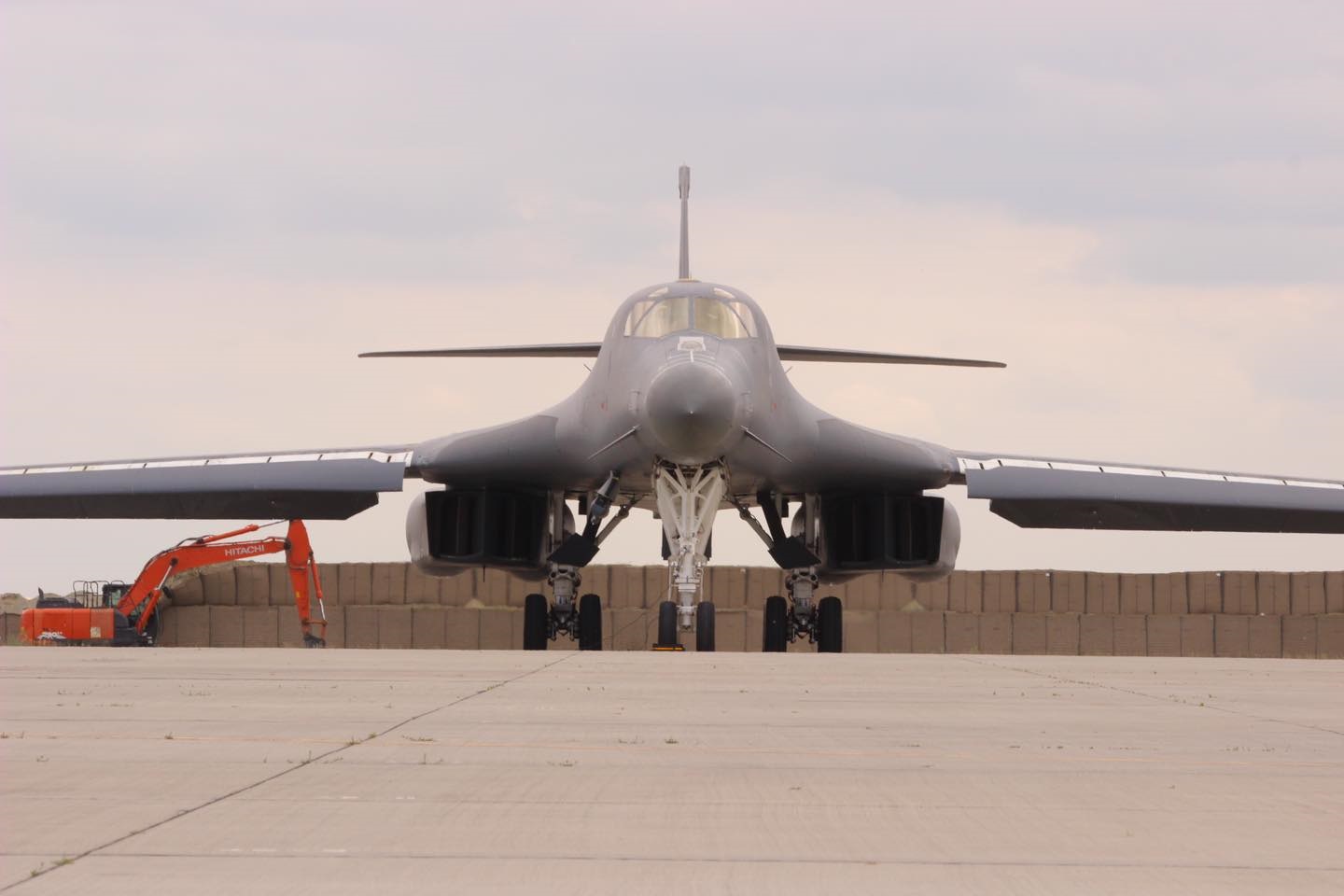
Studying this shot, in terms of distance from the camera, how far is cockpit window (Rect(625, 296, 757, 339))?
17.4m

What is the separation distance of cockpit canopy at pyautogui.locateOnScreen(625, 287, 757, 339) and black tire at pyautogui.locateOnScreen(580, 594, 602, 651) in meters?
3.52

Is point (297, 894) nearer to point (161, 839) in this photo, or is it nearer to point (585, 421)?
point (161, 839)

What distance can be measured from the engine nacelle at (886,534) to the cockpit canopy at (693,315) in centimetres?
346

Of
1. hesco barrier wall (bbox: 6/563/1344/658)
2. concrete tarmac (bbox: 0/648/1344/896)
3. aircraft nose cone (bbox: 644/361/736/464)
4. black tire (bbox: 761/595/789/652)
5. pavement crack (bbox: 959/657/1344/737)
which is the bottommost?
hesco barrier wall (bbox: 6/563/1344/658)

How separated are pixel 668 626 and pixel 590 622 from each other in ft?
12.1

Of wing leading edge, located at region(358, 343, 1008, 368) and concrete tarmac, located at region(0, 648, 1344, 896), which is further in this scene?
A: wing leading edge, located at region(358, 343, 1008, 368)

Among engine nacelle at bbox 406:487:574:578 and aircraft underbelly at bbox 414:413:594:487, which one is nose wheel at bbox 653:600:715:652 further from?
engine nacelle at bbox 406:487:574:578

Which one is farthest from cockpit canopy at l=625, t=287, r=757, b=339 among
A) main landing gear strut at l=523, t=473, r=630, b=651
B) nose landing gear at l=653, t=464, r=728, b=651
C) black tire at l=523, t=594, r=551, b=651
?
black tire at l=523, t=594, r=551, b=651

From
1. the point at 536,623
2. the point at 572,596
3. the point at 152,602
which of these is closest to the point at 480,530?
the point at 536,623

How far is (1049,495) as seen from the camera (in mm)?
20062

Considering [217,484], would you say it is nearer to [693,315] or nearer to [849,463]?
[693,315]

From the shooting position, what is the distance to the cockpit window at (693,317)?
17422mm

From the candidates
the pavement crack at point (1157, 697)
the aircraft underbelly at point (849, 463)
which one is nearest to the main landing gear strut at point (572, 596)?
the aircraft underbelly at point (849, 463)

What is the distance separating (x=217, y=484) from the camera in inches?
802
